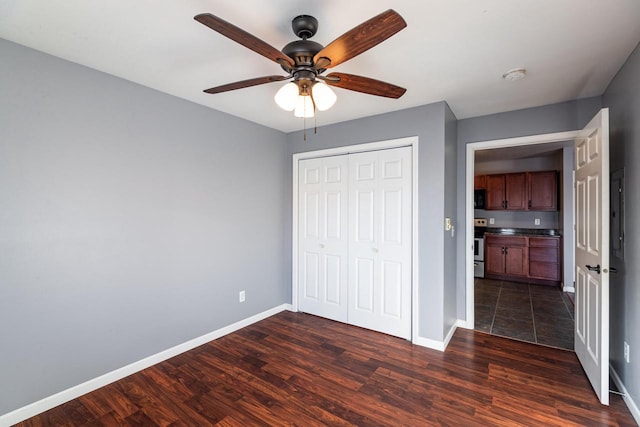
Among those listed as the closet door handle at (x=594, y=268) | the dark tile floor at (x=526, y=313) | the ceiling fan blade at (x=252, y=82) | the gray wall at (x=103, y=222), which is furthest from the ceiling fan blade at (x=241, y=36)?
the dark tile floor at (x=526, y=313)

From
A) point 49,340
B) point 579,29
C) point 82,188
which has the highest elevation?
point 579,29

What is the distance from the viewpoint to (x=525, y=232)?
Result: 541 cm

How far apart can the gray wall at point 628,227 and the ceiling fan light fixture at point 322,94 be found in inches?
77.9

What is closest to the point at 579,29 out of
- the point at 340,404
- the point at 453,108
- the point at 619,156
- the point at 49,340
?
the point at 619,156

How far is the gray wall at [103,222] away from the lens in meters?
1.90

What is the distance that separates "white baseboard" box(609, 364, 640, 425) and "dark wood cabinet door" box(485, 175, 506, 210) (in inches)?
148

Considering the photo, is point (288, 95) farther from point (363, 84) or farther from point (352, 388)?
point (352, 388)

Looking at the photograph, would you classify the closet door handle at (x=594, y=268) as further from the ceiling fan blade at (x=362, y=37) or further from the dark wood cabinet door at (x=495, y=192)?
the dark wood cabinet door at (x=495, y=192)

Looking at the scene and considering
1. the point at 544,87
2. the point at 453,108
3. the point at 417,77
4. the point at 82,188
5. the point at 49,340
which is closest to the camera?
the point at 49,340

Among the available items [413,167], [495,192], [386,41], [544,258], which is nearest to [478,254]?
[544,258]

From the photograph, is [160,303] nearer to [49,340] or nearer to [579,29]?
[49,340]

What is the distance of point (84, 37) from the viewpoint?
1822 mm

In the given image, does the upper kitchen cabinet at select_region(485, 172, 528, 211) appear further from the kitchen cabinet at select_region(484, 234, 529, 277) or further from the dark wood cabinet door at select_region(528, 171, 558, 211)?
the kitchen cabinet at select_region(484, 234, 529, 277)

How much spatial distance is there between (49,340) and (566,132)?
4.60 meters
